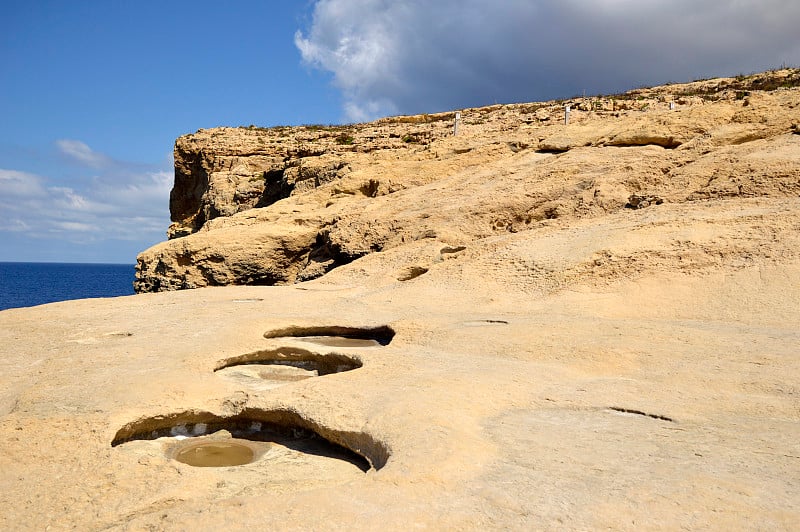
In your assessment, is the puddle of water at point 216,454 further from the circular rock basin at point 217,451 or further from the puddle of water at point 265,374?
the puddle of water at point 265,374

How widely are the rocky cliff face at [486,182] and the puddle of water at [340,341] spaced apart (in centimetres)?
498

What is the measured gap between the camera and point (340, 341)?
9.18 m

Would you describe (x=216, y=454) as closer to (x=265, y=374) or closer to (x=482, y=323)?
(x=265, y=374)

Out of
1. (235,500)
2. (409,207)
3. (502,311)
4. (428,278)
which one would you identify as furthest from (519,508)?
(409,207)

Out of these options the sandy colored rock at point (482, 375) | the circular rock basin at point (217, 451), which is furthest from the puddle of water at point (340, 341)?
the circular rock basin at point (217, 451)

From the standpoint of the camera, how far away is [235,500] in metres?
3.70

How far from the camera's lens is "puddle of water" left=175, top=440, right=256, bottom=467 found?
5625mm

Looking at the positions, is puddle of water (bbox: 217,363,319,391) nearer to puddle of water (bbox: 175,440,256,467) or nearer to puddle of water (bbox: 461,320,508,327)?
puddle of water (bbox: 175,440,256,467)

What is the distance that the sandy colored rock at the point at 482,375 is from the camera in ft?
12.2

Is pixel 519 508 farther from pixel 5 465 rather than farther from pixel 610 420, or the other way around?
pixel 5 465

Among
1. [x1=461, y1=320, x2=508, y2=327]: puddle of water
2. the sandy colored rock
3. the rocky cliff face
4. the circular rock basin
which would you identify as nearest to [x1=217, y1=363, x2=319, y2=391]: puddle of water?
the sandy colored rock

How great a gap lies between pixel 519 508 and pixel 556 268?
7.26 meters

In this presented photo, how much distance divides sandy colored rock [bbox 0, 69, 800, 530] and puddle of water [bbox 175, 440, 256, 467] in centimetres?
9

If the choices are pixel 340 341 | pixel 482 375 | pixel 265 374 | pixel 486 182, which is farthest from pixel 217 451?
pixel 486 182
